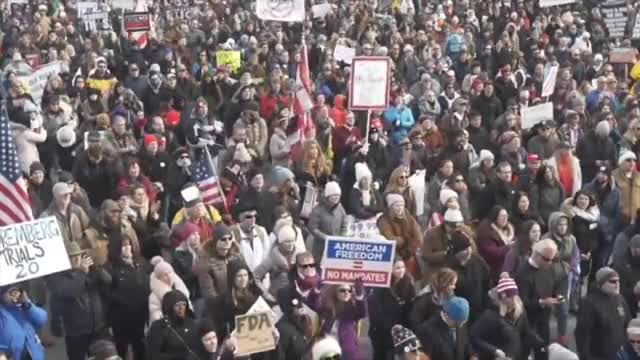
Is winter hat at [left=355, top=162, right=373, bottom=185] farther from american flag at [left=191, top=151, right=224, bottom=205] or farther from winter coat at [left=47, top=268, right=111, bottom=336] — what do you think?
winter coat at [left=47, top=268, right=111, bottom=336]

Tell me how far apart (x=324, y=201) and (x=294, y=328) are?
267 cm

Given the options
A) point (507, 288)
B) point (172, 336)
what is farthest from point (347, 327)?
point (172, 336)

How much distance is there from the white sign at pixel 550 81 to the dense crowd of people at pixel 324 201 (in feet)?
0.32

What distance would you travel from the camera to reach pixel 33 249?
8.75 metres

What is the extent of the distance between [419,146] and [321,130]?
1282 mm

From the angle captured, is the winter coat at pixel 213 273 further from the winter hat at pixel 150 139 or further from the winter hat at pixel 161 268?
the winter hat at pixel 150 139

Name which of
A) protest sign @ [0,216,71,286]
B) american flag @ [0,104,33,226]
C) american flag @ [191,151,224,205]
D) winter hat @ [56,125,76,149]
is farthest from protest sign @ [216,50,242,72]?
protest sign @ [0,216,71,286]

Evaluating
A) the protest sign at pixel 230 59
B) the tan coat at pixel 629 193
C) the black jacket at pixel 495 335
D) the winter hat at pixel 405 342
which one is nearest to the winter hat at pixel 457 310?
the black jacket at pixel 495 335

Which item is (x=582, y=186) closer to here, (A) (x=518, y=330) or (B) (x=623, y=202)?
(B) (x=623, y=202)

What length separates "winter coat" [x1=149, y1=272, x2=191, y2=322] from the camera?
345 inches

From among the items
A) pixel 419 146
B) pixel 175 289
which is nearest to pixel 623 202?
pixel 419 146

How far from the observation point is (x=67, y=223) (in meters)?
9.88

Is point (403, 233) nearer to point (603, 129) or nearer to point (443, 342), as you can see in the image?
point (443, 342)

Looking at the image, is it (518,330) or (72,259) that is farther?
(72,259)
